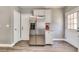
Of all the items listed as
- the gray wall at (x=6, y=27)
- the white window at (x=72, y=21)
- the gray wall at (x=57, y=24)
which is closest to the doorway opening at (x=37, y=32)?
the gray wall at (x=57, y=24)

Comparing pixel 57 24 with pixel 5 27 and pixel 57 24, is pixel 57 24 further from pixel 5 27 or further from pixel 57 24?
pixel 5 27

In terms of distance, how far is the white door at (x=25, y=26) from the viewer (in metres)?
2.36

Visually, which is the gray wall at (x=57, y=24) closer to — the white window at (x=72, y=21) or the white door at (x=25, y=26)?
the white window at (x=72, y=21)

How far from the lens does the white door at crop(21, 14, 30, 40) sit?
2362mm

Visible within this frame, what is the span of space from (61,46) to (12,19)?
4.21 feet

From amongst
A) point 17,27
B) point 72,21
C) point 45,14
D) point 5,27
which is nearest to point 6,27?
point 5,27

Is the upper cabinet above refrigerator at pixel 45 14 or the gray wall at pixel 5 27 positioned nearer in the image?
the gray wall at pixel 5 27

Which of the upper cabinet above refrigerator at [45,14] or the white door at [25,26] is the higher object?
the upper cabinet above refrigerator at [45,14]

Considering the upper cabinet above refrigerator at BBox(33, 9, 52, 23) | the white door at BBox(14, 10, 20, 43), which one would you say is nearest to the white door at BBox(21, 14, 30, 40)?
the white door at BBox(14, 10, 20, 43)

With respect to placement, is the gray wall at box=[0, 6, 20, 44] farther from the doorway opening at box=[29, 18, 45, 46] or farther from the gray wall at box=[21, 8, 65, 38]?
the gray wall at box=[21, 8, 65, 38]

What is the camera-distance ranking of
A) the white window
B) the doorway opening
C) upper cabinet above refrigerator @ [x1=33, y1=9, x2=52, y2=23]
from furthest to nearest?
the doorway opening < upper cabinet above refrigerator @ [x1=33, y1=9, x2=52, y2=23] < the white window
